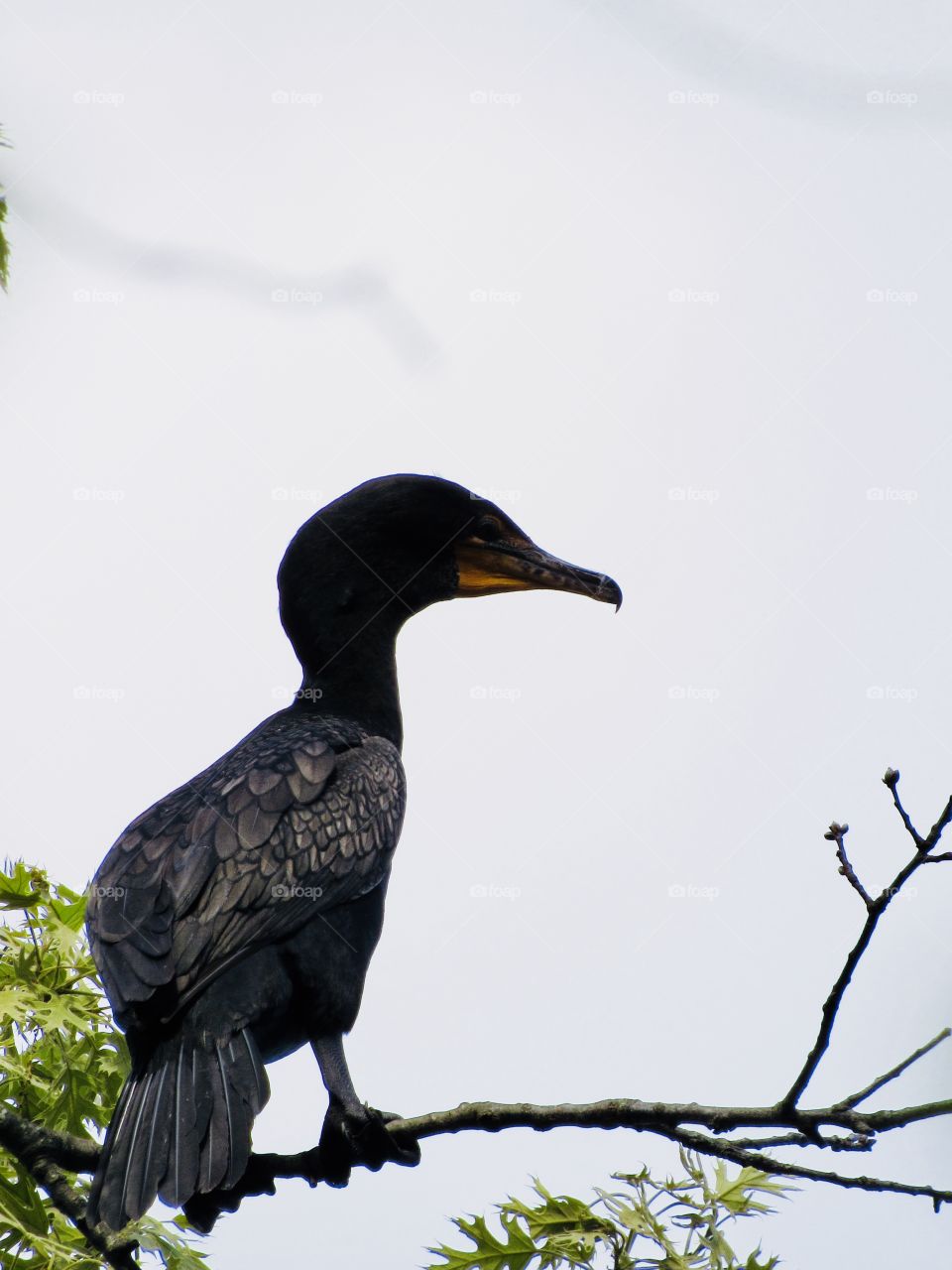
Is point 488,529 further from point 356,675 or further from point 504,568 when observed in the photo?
point 356,675

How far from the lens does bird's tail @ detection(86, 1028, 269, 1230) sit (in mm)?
3168

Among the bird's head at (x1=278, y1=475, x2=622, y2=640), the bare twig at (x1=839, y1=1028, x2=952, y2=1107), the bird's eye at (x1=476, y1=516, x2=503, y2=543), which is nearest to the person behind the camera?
the bare twig at (x1=839, y1=1028, x2=952, y2=1107)

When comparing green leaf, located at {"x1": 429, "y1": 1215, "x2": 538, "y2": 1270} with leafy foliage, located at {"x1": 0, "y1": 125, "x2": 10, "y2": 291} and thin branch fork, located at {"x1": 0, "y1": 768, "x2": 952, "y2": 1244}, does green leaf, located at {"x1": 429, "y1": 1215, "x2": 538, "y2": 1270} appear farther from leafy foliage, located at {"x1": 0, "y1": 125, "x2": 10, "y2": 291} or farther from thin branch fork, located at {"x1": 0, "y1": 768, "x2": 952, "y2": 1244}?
leafy foliage, located at {"x1": 0, "y1": 125, "x2": 10, "y2": 291}

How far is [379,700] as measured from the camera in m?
4.80

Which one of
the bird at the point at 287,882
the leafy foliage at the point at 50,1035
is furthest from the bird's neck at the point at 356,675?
the leafy foliage at the point at 50,1035

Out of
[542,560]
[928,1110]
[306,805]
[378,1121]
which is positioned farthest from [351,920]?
[928,1110]

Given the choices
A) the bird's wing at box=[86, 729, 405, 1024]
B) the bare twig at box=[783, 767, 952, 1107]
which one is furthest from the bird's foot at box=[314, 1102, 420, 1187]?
the bare twig at box=[783, 767, 952, 1107]

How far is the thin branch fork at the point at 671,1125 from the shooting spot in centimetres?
254

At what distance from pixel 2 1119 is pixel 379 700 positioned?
188 centimetres

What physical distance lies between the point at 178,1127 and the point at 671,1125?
43.7 inches

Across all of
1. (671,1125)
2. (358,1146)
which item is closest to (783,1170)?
(671,1125)

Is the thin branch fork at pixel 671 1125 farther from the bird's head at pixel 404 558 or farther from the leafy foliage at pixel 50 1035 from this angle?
the bird's head at pixel 404 558

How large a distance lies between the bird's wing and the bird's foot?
49 cm

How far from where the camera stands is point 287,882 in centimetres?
380
